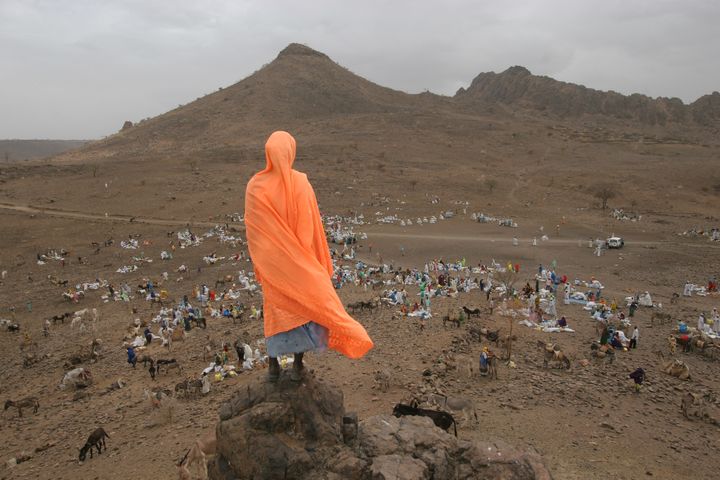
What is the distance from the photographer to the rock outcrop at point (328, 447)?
5.13 m

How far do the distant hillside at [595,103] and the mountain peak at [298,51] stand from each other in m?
36.9

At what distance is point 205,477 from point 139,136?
2991 inches

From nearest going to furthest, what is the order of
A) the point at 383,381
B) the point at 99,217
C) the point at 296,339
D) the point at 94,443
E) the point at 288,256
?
1. the point at 288,256
2. the point at 296,339
3. the point at 94,443
4. the point at 383,381
5. the point at 99,217

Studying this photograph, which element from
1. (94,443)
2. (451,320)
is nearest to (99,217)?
(451,320)

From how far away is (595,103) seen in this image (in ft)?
344

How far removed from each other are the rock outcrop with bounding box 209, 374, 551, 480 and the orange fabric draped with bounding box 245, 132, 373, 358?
2.73 ft

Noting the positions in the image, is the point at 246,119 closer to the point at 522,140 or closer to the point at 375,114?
the point at 375,114

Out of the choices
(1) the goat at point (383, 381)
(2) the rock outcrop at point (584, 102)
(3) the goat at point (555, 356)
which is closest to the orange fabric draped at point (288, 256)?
(1) the goat at point (383, 381)

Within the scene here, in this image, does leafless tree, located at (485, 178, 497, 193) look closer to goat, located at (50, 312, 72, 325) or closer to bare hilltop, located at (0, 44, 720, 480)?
bare hilltop, located at (0, 44, 720, 480)

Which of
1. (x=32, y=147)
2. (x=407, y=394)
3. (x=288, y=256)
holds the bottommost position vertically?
(x=407, y=394)

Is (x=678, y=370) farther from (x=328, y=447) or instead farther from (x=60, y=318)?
(x=60, y=318)

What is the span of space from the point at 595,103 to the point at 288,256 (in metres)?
117

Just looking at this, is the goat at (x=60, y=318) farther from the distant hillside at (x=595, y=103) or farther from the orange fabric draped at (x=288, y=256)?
the distant hillside at (x=595, y=103)

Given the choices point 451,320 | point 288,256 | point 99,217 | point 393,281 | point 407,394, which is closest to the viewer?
point 288,256
